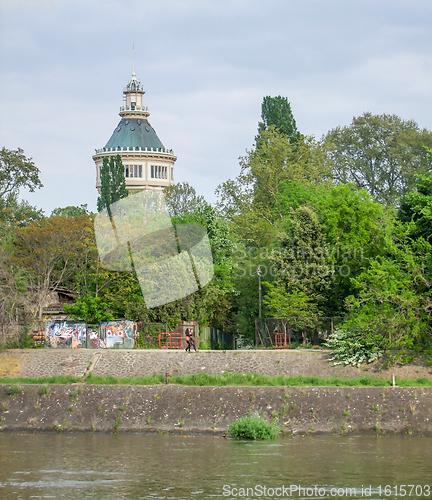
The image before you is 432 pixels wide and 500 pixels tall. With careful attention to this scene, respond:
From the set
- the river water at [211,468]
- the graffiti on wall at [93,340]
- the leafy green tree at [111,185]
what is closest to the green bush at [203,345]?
the graffiti on wall at [93,340]

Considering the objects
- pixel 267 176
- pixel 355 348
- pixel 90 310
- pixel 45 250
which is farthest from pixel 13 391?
pixel 267 176

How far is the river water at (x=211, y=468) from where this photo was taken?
18688 mm

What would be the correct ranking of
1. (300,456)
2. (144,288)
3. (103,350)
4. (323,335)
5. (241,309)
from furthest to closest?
(241,309)
(144,288)
(323,335)
(103,350)
(300,456)

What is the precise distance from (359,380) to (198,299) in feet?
66.9

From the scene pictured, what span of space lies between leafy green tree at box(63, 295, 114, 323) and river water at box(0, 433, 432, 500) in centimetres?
2010

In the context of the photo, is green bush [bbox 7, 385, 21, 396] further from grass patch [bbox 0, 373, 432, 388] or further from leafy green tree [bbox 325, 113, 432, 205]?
leafy green tree [bbox 325, 113, 432, 205]

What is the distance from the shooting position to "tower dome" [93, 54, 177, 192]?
5054 inches

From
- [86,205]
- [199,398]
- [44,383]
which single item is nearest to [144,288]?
[44,383]

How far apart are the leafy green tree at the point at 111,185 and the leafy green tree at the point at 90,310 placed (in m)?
38.5

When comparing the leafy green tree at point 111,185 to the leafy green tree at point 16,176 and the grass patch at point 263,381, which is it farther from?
the grass patch at point 263,381

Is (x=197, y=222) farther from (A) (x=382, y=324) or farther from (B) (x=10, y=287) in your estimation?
(A) (x=382, y=324)

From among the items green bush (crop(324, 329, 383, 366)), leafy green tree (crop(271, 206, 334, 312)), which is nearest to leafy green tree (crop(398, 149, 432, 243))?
green bush (crop(324, 329, 383, 366))

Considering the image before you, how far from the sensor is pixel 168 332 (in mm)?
49344

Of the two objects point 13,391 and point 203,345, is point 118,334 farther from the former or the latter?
point 13,391
